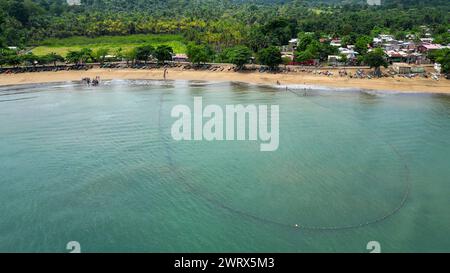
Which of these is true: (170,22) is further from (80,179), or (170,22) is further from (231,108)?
(80,179)

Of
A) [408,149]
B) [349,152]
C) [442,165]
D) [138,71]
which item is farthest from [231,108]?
[138,71]

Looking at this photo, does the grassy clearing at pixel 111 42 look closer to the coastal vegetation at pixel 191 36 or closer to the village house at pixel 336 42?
the coastal vegetation at pixel 191 36

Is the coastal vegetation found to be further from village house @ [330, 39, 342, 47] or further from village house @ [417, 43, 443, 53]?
village house @ [417, 43, 443, 53]

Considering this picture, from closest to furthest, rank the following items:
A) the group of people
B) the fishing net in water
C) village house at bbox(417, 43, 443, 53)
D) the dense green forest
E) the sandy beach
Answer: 1. the fishing net in water
2. the sandy beach
3. the group of people
4. village house at bbox(417, 43, 443, 53)
5. the dense green forest

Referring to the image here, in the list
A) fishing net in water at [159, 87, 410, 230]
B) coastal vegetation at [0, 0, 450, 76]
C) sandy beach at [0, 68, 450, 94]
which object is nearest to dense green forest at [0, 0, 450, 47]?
coastal vegetation at [0, 0, 450, 76]

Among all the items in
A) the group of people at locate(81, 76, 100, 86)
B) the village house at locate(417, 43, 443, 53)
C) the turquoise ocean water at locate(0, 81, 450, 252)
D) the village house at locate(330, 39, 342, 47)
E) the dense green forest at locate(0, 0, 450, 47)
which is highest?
the dense green forest at locate(0, 0, 450, 47)

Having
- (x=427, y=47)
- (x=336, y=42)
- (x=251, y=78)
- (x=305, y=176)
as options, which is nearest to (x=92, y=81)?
(x=251, y=78)
